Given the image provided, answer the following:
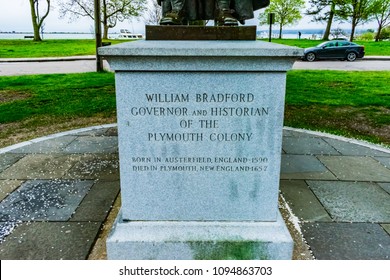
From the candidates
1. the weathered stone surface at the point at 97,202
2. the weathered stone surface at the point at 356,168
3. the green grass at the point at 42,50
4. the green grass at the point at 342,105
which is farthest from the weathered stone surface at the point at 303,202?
the green grass at the point at 42,50

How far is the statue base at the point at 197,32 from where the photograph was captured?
10.9 ft

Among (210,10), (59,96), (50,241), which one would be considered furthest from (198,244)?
(59,96)

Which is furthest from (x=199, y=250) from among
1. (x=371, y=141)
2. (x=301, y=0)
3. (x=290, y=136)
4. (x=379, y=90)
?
(x=301, y=0)

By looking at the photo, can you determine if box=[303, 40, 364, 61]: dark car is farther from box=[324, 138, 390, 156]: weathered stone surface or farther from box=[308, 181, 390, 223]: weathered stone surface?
box=[308, 181, 390, 223]: weathered stone surface

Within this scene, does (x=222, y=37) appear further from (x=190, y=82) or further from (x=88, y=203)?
(x=88, y=203)

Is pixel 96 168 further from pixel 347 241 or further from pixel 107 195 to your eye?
pixel 347 241

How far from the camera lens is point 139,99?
286 centimetres

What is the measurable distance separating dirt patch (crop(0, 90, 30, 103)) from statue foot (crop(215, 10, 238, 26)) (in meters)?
8.08

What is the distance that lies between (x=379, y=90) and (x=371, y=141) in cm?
598

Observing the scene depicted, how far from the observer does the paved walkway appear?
10.7 feet

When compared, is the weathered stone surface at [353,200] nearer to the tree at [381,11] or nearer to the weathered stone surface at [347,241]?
the weathered stone surface at [347,241]

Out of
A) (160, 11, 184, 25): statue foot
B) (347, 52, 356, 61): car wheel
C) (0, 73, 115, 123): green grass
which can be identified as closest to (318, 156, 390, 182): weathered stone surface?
(160, 11, 184, 25): statue foot

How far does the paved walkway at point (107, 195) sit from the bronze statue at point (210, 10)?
6.48ft

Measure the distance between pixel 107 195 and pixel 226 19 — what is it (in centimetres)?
226
